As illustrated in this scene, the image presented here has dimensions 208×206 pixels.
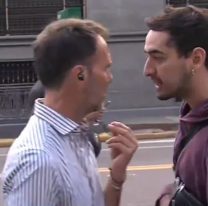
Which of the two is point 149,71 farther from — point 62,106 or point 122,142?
point 62,106

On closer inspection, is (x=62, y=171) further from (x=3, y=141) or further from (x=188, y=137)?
(x=3, y=141)

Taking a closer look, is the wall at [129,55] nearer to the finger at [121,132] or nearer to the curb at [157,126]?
the curb at [157,126]

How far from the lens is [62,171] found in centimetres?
212

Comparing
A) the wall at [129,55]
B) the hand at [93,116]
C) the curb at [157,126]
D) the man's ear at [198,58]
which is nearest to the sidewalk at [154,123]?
the curb at [157,126]

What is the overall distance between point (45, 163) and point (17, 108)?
1405 cm

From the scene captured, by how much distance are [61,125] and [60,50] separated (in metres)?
0.26

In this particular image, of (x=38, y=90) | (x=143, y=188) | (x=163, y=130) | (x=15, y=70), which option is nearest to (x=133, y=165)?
(x=143, y=188)

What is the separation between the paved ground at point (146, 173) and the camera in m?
8.48

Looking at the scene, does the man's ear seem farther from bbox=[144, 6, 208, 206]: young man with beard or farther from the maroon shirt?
the maroon shirt

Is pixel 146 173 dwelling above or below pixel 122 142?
below

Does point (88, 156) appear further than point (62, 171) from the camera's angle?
Yes

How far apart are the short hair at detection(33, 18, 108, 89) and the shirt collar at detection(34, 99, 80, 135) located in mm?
84

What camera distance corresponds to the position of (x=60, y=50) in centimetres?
216

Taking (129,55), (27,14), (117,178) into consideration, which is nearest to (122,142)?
(117,178)
